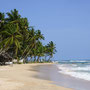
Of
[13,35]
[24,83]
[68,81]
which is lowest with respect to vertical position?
[68,81]

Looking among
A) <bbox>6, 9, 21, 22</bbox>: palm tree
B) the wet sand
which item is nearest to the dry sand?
the wet sand

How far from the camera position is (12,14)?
3972 centimetres

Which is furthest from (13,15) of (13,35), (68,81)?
(68,81)

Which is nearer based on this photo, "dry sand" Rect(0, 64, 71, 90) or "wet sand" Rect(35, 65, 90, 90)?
"dry sand" Rect(0, 64, 71, 90)

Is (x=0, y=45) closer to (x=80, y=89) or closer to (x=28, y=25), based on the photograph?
(x=28, y=25)

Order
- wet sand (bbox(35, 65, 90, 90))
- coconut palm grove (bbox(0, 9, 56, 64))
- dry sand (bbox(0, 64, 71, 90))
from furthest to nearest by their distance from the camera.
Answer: coconut palm grove (bbox(0, 9, 56, 64))
wet sand (bbox(35, 65, 90, 90))
dry sand (bbox(0, 64, 71, 90))

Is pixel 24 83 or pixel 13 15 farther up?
pixel 13 15

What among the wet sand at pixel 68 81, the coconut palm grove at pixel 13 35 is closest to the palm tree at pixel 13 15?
the coconut palm grove at pixel 13 35

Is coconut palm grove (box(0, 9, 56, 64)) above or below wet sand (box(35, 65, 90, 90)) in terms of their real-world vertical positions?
above

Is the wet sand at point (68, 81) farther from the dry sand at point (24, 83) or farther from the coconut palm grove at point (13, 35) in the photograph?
the coconut palm grove at point (13, 35)

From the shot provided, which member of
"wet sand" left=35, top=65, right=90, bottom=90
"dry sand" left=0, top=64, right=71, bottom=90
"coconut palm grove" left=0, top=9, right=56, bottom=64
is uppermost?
"coconut palm grove" left=0, top=9, right=56, bottom=64

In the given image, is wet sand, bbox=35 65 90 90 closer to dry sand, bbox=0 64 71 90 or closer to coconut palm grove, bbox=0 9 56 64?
dry sand, bbox=0 64 71 90

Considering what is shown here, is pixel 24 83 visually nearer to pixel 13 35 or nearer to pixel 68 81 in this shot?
pixel 68 81

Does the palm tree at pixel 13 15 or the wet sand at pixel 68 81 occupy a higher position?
the palm tree at pixel 13 15
